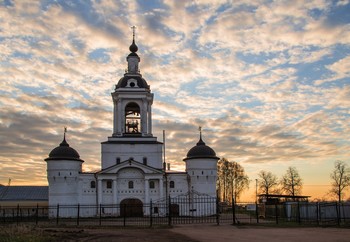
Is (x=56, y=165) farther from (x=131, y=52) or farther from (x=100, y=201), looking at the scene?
(x=131, y=52)

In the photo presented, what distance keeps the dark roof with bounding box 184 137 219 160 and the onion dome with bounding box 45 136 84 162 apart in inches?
473

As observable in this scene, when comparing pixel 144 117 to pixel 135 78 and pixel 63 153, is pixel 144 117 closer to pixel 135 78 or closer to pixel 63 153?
pixel 135 78

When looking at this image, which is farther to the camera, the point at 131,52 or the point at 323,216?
the point at 131,52

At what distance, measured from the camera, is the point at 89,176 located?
45.9 m

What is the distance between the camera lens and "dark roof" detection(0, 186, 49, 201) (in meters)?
56.8

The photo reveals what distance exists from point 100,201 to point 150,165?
21.7ft

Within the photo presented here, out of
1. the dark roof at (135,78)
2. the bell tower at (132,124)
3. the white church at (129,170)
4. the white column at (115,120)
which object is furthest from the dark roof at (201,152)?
the dark roof at (135,78)

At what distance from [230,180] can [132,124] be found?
3151 cm

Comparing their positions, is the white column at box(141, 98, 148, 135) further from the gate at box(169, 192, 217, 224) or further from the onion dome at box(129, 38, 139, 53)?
the gate at box(169, 192, 217, 224)

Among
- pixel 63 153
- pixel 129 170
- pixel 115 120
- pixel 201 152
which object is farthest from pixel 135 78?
pixel 63 153

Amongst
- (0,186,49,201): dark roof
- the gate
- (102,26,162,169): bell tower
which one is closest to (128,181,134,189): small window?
(102,26,162,169): bell tower

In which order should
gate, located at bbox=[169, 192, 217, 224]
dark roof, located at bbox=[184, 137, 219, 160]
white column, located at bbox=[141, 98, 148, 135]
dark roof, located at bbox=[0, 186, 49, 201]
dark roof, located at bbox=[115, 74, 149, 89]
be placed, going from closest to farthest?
gate, located at bbox=[169, 192, 217, 224] < dark roof, located at bbox=[184, 137, 219, 160] < white column, located at bbox=[141, 98, 148, 135] < dark roof, located at bbox=[115, 74, 149, 89] < dark roof, located at bbox=[0, 186, 49, 201]

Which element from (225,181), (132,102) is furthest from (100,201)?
(225,181)

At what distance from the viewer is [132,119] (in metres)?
50.2
